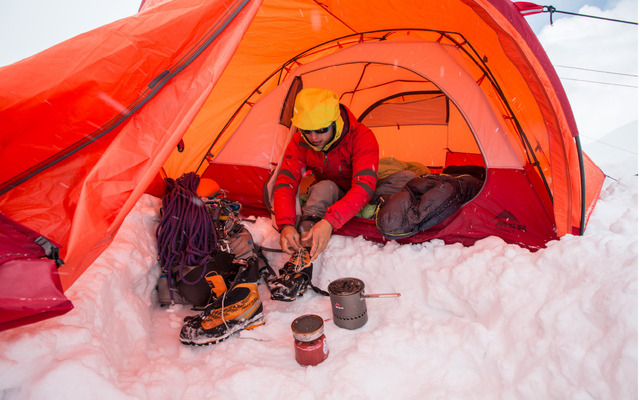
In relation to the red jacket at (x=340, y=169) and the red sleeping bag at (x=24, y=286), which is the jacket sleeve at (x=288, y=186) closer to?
the red jacket at (x=340, y=169)

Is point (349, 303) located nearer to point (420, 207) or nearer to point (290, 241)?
point (290, 241)

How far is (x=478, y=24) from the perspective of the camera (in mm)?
2289

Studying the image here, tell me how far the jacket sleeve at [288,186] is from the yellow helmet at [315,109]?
46cm

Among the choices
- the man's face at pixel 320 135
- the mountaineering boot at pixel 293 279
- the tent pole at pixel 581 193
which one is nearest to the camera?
the tent pole at pixel 581 193

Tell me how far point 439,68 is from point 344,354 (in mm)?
2210

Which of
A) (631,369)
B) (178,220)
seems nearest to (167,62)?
(178,220)

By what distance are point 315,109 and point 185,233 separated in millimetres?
1161

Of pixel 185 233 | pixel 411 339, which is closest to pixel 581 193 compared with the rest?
pixel 411 339

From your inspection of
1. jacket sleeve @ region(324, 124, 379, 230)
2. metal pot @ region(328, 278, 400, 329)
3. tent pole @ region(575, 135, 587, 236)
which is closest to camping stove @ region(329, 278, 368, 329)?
metal pot @ region(328, 278, 400, 329)

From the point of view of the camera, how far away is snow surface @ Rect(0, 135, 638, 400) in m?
1.30

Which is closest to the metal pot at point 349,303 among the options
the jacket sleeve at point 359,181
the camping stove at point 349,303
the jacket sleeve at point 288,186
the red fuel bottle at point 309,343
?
the camping stove at point 349,303

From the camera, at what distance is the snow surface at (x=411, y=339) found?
1.30m

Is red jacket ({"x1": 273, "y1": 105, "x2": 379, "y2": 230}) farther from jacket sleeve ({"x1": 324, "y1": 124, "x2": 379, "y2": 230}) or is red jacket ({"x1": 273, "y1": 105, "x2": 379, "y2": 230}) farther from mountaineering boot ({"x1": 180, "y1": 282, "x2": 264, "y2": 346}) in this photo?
mountaineering boot ({"x1": 180, "y1": 282, "x2": 264, "y2": 346})

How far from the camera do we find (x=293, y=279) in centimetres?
227
